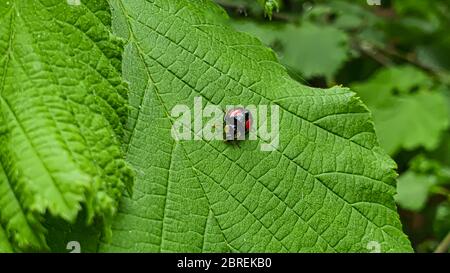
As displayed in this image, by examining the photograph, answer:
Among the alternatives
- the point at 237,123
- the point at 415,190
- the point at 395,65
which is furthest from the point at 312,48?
the point at 237,123

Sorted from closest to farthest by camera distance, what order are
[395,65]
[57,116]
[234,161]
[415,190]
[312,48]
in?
[57,116] → [234,161] → [415,190] → [312,48] → [395,65]

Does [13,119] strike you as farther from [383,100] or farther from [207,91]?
[383,100]

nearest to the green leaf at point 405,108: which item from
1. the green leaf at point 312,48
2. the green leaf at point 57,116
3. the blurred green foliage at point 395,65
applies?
the blurred green foliage at point 395,65

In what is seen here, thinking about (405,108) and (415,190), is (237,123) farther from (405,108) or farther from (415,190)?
(405,108)

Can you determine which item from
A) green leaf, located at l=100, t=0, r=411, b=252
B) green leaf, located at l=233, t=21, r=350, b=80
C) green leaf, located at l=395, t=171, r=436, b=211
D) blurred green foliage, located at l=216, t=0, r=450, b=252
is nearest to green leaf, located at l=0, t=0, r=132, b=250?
green leaf, located at l=100, t=0, r=411, b=252

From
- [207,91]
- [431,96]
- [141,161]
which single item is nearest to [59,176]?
[141,161]

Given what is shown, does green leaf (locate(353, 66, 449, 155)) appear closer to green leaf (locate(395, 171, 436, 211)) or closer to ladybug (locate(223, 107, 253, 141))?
green leaf (locate(395, 171, 436, 211))
